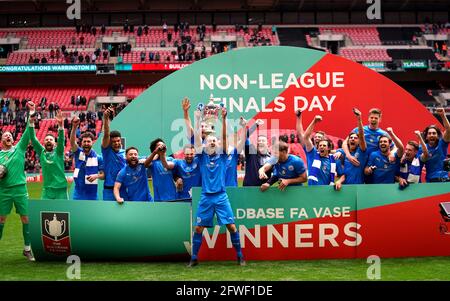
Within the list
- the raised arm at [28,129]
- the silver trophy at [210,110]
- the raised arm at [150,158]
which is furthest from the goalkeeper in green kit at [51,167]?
the silver trophy at [210,110]

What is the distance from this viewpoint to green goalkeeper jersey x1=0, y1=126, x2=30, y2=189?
817 centimetres

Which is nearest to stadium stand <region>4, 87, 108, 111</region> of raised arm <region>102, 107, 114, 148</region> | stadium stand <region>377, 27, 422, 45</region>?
stadium stand <region>377, 27, 422, 45</region>

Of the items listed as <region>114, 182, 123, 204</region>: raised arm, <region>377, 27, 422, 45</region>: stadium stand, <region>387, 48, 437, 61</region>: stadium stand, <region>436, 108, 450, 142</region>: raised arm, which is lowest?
<region>114, 182, 123, 204</region>: raised arm

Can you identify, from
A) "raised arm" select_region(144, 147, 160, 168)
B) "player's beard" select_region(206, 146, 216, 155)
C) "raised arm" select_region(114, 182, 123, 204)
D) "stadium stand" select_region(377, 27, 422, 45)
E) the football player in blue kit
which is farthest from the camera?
"stadium stand" select_region(377, 27, 422, 45)

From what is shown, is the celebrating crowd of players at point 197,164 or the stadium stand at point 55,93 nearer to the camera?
the celebrating crowd of players at point 197,164

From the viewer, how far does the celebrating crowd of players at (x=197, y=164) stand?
7.93 m

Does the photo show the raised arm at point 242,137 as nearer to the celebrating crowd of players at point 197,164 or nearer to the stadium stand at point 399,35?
the celebrating crowd of players at point 197,164

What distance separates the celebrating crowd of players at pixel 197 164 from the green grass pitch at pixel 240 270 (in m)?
0.92

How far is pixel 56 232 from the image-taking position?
763cm

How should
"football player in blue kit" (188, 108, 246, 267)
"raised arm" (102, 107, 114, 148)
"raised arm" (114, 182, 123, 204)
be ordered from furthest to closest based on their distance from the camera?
"raised arm" (102, 107, 114, 148) → "raised arm" (114, 182, 123, 204) → "football player in blue kit" (188, 108, 246, 267)

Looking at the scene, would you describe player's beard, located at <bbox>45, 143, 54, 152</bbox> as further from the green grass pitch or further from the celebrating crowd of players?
the green grass pitch

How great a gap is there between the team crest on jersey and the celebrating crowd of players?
24.6 inches
